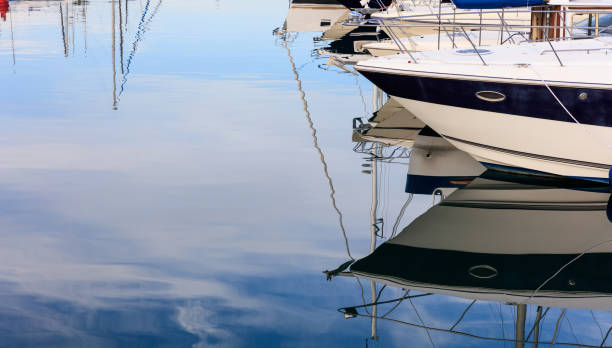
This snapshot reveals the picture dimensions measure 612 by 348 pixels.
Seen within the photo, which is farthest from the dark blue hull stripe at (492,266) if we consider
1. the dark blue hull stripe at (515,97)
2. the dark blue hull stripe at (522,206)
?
the dark blue hull stripe at (515,97)

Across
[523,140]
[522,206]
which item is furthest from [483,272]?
[523,140]

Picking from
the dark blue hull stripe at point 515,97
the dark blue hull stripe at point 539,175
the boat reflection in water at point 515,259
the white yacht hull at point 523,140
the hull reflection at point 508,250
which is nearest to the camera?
the boat reflection in water at point 515,259

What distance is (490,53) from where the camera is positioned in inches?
355

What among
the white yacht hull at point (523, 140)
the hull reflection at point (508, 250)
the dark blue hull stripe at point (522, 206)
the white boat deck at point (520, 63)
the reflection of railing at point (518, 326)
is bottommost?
the dark blue hull stripe at point (522, 206)

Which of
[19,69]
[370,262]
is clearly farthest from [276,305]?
[19,69]

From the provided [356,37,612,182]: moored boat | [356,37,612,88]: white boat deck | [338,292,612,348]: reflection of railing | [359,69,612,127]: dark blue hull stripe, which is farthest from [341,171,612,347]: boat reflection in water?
[356,37,612,88]: white boat deck

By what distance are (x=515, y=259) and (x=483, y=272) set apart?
40 cm

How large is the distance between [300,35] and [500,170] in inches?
654

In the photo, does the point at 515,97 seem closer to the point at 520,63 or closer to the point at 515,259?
the point at 520,63

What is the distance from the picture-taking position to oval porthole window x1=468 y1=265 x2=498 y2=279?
240 inches

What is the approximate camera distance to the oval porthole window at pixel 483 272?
6105mm

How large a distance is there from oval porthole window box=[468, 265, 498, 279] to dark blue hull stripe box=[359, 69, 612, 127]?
7.52 ft

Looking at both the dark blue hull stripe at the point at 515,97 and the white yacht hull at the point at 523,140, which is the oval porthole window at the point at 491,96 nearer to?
the dark blue hull stripe at the point at 515,97

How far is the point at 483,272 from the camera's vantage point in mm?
6184
